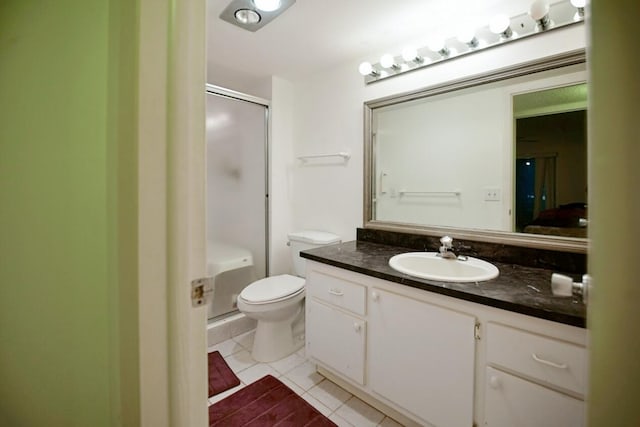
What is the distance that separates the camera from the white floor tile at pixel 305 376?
170 centimetres

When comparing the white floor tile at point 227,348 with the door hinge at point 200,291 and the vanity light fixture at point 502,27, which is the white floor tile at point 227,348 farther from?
the vanity light fixture at point 502,27

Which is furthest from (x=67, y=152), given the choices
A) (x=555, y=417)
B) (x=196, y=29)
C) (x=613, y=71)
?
(x=555, y=417)

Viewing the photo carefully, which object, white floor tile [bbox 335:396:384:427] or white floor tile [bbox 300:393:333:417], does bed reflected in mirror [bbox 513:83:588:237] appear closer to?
white floor tile [bbox 335:396:384:427]

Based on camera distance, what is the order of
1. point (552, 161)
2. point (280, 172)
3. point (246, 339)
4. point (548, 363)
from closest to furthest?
1. point (548, 363)
2. point (552, 161)
3. point (246, 339)
4. point (280, 172)

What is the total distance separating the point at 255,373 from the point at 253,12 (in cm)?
219

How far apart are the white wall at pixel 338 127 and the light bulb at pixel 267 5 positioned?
0.80 m

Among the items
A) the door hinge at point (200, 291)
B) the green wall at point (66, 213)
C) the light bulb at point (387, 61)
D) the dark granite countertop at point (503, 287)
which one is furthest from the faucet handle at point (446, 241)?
the green wall at point (66, 213)

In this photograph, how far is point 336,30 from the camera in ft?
5.58

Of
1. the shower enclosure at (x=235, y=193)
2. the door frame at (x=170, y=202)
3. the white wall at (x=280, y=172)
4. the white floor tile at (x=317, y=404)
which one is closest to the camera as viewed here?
the door frame at (x=170, y=202)

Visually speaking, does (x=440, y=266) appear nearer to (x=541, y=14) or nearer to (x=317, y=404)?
(x=317, y=404)

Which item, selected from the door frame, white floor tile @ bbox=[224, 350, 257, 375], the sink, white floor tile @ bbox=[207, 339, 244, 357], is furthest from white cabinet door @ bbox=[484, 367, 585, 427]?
white floor tile @ bbox=[207, 339, 244, 357]

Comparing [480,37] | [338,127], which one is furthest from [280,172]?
[480,37]

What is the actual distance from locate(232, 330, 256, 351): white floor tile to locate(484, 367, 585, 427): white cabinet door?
1.62 metres

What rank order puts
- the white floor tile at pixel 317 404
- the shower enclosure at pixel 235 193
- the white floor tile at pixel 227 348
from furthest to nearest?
the shower enclosure at pixel 235 193
the white floor tile at pixel 227 348
the white floor tile at pixel 317 404
